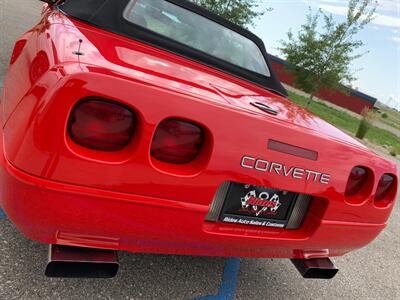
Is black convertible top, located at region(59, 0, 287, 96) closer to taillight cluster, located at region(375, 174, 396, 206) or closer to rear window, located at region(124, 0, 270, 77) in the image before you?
rear window, located at region(124, 0, 270, 77)

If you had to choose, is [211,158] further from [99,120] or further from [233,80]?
[233,80]

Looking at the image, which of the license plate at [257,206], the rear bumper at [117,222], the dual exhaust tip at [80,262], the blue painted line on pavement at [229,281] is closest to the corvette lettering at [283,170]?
the license plate at [257,206]

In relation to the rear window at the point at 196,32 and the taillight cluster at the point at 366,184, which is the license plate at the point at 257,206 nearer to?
the taillight cluster at the point at 366,184

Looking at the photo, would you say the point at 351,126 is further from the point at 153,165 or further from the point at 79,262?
the point at 79,262

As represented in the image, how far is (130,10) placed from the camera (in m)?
2.27

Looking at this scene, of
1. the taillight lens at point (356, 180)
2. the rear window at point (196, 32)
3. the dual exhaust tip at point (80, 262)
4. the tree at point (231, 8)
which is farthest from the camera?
the tree at point (231, 8)

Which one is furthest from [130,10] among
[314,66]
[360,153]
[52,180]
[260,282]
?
[314,66]

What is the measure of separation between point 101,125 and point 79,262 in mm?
542

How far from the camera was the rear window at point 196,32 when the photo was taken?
7.76 feet

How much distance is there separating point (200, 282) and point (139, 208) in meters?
1.03

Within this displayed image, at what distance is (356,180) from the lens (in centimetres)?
201

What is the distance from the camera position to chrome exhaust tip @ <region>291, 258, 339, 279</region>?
212 cm

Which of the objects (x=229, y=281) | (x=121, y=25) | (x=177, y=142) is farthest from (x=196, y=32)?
(x=229, y=281)

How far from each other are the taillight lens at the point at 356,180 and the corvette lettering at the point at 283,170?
257 millimetres
